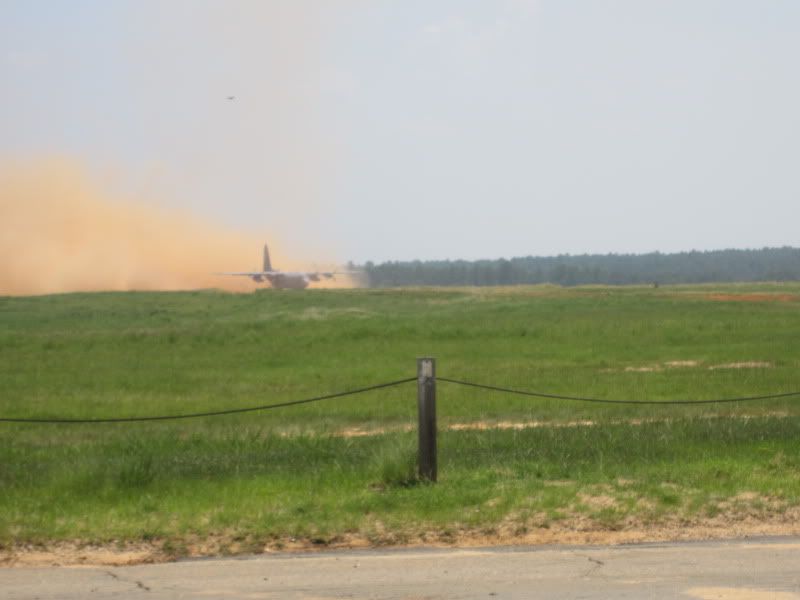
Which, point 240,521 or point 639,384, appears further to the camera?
point 639,384

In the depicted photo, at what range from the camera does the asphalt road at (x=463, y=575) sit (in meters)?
8.42

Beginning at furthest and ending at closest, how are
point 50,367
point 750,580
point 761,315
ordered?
1. point 761,315
2. point 50,367
3. point 750,580

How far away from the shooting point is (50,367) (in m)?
34.4

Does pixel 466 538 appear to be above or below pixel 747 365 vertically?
above

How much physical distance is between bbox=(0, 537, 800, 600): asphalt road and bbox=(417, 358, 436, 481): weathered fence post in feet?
7.01

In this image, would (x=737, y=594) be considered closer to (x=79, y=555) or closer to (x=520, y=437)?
(x=79, y=555)

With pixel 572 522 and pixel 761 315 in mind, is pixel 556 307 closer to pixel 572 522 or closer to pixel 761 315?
pixel 761 315

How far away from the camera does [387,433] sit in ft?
62.7

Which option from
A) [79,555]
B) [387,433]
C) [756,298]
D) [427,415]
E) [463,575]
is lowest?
[387,433]

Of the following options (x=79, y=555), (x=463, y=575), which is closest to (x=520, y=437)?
(x=79, y=555)

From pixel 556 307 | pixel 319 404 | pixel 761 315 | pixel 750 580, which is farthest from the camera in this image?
pixel 556 307

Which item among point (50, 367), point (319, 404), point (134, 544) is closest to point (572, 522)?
point (134, 544)

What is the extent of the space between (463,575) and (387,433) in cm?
1018

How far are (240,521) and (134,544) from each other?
0.98 meters
